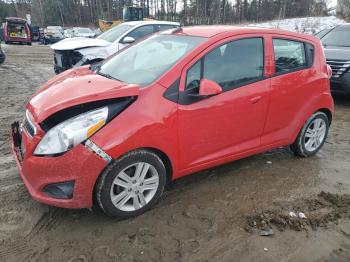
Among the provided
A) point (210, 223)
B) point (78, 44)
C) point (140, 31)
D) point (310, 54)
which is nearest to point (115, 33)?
point (140, 31)

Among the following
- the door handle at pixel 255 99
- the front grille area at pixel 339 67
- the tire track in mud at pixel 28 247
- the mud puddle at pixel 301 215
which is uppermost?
the door handle at pixel 255 99

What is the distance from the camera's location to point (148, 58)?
157 inches

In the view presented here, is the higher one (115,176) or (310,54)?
(310,54)

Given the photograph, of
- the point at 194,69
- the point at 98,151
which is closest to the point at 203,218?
the point at 98,151

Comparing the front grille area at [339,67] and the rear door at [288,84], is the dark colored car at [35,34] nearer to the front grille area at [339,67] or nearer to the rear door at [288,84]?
the front grille area at [339,67]

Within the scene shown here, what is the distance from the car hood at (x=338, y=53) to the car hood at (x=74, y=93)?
6.09 metres

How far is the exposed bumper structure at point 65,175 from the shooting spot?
2.97 meters

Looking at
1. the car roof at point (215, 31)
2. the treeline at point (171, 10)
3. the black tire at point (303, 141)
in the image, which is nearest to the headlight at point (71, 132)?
the car roof at point (215, 31)

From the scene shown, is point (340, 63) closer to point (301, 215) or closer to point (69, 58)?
point (301, 215)

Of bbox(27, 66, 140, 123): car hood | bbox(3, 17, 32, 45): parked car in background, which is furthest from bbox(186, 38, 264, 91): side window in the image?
bbox(3, 17, 32, 45): parked car in background

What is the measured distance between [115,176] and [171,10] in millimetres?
59270

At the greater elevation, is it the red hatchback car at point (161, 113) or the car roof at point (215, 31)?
the car roof at point (215, 31)

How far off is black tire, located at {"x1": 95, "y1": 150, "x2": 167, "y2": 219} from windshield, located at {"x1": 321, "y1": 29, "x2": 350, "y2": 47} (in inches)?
283

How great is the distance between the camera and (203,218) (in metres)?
3.42
